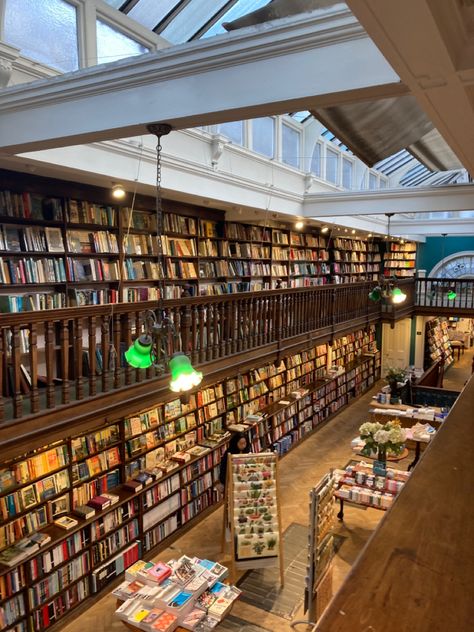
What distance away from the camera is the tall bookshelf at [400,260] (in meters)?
15.0

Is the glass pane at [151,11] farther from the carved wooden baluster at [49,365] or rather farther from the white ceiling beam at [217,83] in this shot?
the carved wooden baluster at [49,365]

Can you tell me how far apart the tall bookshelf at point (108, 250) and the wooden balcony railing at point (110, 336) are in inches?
20.0

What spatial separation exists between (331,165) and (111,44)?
21.4 ft

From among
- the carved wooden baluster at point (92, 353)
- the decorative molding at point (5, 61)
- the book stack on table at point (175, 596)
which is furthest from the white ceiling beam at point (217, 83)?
the book stack on table at point (175, 596)

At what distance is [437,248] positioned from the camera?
1716 cm

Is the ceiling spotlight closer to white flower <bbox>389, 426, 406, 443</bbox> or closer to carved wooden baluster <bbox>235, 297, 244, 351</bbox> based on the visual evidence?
carved wooden baluster <bbox>235, 297, 244, 351</bbox>

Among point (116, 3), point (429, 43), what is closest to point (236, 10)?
point (116, 3)

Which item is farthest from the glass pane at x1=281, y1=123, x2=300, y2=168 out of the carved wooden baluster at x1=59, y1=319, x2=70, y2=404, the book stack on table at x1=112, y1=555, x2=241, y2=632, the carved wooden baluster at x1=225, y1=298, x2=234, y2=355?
the book stack on table at x1=112, y1=555, x2=241, y2=632

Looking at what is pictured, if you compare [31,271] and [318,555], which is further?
[31,271]

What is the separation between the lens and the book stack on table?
147 inches

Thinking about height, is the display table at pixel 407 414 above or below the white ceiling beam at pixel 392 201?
below

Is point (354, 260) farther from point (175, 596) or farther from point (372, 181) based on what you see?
point (175, 596)

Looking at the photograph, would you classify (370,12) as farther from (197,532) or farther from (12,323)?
(197,532)

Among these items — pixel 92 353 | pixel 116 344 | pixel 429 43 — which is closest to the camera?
pixel 429 43
